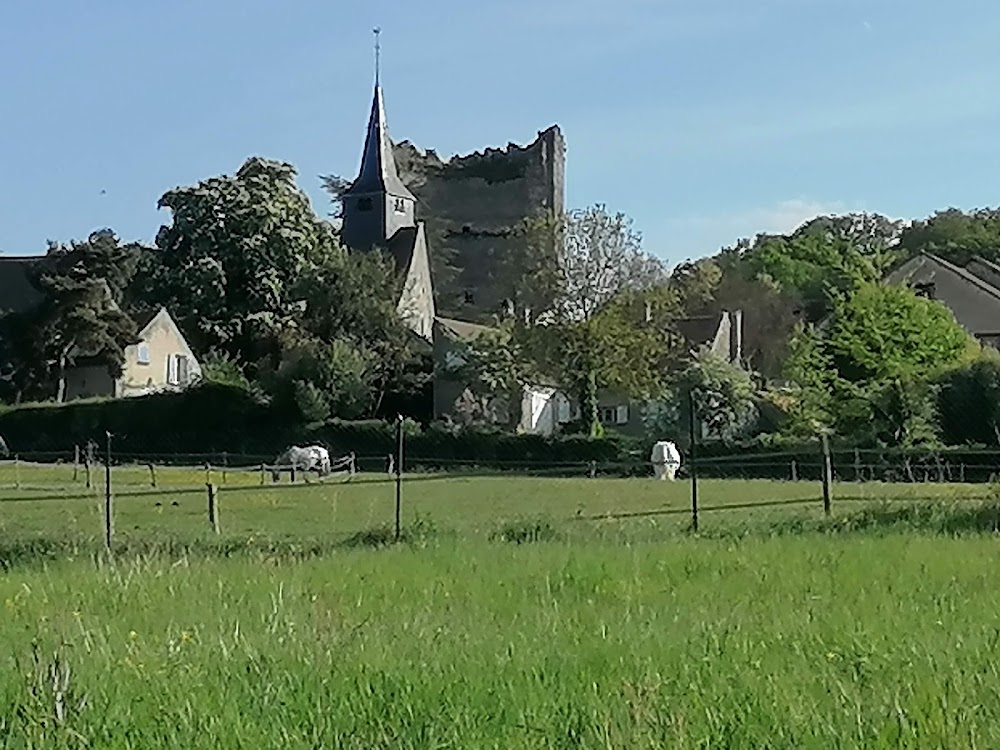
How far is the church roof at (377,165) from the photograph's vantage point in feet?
285

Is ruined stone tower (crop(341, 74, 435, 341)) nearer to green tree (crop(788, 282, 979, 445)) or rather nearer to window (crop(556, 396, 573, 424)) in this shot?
window (crop(556, 396, 573, 424))

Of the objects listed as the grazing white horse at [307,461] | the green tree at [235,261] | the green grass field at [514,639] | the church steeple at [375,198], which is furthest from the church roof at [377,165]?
the green grass field at [514,639]

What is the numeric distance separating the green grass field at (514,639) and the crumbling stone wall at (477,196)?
259ft

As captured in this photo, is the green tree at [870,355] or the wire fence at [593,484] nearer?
the wire fence at [593,484]

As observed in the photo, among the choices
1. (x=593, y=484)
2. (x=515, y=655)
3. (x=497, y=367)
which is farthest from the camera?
(x=497, y=367)

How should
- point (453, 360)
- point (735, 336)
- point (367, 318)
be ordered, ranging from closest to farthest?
point (453, 360) < point (367, 318) < point (735, 336)

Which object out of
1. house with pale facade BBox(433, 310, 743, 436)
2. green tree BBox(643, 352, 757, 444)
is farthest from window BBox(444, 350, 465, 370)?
green tree BBox(643, 352, 757, 444)

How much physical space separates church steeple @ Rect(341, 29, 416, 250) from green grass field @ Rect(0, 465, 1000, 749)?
227 feet

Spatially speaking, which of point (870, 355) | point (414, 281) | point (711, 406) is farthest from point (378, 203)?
point (870, 355)

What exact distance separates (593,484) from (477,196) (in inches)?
2574

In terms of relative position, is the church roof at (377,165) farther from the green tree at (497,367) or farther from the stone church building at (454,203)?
the green tree at (497,367)

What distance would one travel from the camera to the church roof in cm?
8688

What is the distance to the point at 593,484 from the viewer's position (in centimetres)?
3750

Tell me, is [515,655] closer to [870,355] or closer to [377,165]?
[870,355]
